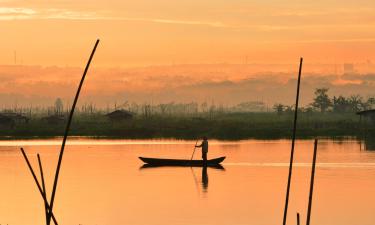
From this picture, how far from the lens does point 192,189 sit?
31.3 m

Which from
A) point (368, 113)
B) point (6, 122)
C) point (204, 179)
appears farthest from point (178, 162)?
point (6, 122)

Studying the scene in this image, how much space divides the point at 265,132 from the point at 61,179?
138 ft

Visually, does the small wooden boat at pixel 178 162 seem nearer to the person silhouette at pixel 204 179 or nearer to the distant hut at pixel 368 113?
the person silhouette at pixel 204 179

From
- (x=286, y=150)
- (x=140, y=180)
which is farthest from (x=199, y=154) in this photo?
(x=140, y=180)

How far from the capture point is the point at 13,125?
80.7 metres

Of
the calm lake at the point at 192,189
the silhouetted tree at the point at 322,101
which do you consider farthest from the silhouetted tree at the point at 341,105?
the calm lake at the point at 192,189

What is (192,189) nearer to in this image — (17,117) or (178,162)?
(178,162)

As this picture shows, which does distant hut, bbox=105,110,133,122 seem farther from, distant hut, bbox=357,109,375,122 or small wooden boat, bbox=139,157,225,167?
small wooden boat, bbox=139,157,225,167

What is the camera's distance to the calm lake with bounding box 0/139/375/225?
24.0 m

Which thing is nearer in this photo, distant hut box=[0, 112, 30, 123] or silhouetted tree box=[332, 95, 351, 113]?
distant hut box=[0, 112, 30, 123]

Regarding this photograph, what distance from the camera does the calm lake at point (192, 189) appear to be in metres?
24.0

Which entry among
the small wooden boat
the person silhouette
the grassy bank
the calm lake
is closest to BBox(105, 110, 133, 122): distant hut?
the grassy bank

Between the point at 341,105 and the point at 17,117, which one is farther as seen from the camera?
the point at 341,105

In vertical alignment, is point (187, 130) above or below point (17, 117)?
below
